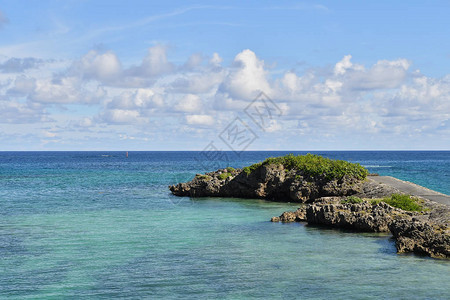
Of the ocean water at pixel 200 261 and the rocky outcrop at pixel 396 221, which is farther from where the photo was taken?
the rocky outcrop at pixel 396 221

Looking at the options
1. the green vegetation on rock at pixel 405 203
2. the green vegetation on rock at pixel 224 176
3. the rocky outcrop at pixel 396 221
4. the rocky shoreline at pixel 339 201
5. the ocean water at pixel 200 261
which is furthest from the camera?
the green vegetation on rock at pixel 224 176

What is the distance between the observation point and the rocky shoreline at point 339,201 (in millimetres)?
21688

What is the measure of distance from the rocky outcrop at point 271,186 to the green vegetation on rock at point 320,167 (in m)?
0.44

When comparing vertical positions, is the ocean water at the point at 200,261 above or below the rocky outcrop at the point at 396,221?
below

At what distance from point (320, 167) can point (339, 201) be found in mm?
10486

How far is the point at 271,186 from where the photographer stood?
4569cm

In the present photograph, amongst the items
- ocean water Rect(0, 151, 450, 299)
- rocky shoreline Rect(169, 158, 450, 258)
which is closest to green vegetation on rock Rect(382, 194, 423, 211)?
rocky shoreline Rect(169, 158, 450, 258)

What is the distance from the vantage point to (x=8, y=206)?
136 feet

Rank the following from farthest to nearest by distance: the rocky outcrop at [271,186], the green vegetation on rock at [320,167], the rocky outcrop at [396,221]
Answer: the green vegetation on rock at [320,167] < the rocky outcrop at [271,186] < the rocky outcrop at [396,221]

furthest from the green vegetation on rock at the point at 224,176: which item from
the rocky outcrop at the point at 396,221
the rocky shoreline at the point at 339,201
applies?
the rocky outcrop at the point at 396,221

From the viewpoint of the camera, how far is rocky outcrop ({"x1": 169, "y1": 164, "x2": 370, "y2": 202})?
134 feet

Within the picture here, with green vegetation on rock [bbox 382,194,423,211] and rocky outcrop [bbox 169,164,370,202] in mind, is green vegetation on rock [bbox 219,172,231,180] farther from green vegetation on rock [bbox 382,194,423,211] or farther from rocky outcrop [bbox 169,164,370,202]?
green vegetation on rock [bbox 382,194,423,211]

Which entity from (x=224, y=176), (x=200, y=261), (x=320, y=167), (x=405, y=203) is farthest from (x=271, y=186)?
(x=200, y=261)

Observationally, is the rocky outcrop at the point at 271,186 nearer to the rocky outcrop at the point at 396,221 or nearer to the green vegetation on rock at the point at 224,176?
the green vegetation on rock at the point at 224,176
